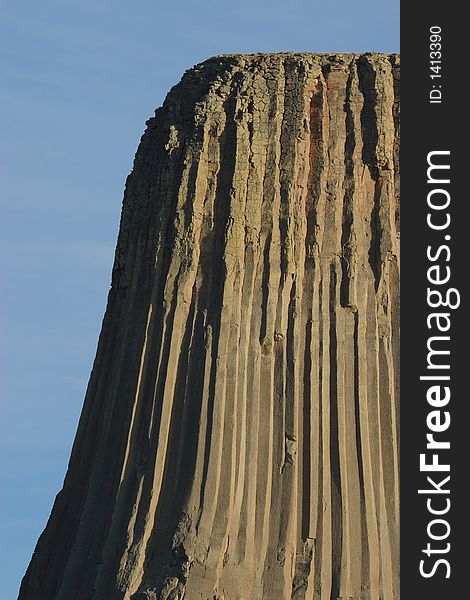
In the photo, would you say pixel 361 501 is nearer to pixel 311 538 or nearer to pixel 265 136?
pixel 311 538

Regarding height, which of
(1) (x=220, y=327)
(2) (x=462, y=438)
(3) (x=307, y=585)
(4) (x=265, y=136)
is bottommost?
(3) (x=307, y=585)

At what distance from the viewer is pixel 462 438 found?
65.8 feet

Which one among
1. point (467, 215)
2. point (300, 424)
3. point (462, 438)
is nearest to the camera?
point (462, 438)

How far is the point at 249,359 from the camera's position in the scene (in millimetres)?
23688

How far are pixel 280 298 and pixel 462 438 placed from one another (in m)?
5.04

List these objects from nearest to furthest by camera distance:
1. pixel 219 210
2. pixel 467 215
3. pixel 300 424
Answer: pixel 467 215, pixel 300 424, pixel 219 210

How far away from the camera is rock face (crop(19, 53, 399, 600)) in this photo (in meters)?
22.2

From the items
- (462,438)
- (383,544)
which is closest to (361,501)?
(383,544)

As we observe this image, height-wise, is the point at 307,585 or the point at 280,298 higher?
the point at 280,298

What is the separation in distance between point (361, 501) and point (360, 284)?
3688mm

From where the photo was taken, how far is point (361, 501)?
22.7 meters

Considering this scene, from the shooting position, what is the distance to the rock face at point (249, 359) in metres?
22.2

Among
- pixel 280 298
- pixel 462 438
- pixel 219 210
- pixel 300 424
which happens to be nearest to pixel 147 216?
pixel 219 210

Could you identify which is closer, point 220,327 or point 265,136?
point 220,327
